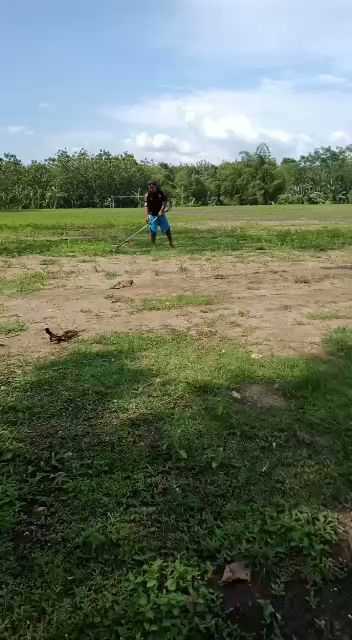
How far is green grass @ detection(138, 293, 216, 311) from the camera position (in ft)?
25.2

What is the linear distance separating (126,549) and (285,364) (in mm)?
2819

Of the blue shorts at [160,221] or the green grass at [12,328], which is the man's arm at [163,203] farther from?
the green grass at [12,328]

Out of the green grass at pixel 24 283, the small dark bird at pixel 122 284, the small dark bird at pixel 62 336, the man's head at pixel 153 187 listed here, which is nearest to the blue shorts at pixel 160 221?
the man's head at pixel 153 187

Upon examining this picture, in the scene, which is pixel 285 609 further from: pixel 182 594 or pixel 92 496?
pixel 92 496

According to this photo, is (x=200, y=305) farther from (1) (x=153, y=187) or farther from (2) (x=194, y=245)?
(2) (x=194, y=245)

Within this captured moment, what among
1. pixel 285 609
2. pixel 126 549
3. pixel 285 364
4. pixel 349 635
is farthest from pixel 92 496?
pixel 285 364

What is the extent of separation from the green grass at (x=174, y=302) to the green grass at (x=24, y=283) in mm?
2137

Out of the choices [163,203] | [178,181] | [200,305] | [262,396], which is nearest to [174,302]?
[200,305]

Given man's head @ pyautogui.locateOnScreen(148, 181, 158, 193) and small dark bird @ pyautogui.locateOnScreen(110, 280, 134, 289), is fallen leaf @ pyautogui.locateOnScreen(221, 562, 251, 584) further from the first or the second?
man's head @ pyautogui.locateOnScreen(148, 181, 158, 193)

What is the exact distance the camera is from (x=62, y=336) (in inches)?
239

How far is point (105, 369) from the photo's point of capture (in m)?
5.10

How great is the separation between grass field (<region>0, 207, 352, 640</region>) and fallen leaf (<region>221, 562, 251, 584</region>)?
0.04m

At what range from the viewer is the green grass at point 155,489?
8.25 feet

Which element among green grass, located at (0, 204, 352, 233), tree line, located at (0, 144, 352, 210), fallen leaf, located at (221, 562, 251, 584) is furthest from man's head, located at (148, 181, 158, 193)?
tree line, located at (0, 144, 352, 210)
